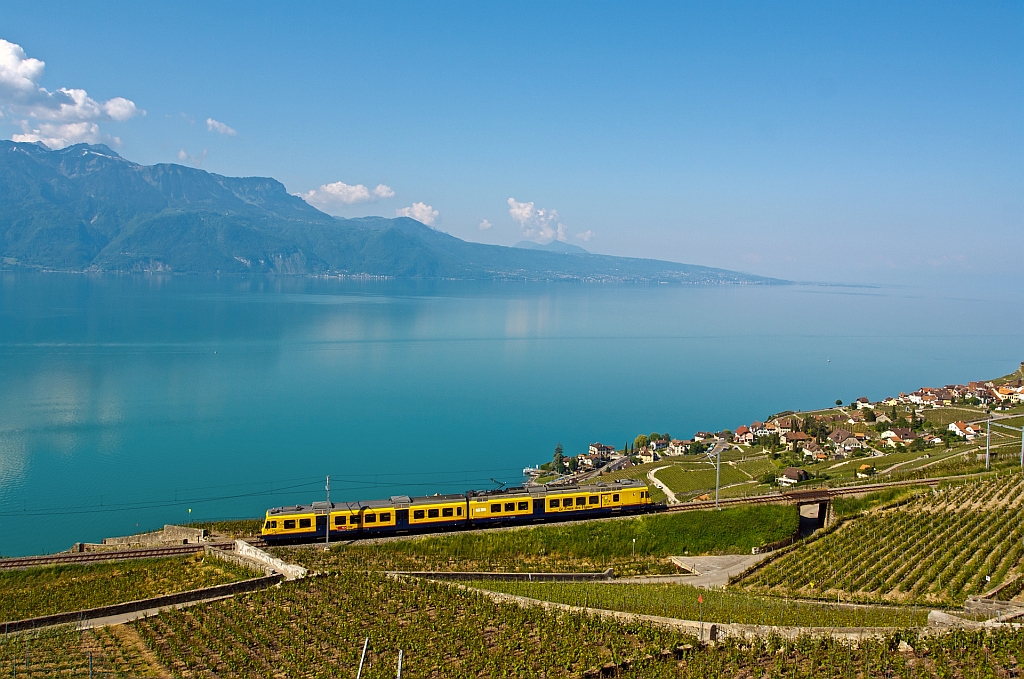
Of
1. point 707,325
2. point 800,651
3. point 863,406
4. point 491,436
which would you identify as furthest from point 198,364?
point 707,325

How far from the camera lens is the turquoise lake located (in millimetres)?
40500

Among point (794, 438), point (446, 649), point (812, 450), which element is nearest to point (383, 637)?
point (446, 649)

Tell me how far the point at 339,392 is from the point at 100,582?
4795 centimetres

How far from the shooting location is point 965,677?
11906 mm

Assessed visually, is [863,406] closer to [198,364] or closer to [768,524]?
[768,524]

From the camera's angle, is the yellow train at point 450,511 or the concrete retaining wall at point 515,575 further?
the yellow train at point 450,511

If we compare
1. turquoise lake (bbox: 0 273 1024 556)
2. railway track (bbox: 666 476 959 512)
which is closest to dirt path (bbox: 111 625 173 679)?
railway track (bbox: 666 476 959 512)

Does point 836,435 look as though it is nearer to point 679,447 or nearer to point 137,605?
point 679,447

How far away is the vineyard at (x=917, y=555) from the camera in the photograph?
1844cm

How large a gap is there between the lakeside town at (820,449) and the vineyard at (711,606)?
13.7 meters

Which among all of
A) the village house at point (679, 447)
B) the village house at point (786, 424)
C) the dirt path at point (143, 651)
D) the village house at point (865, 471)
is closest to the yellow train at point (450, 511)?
the dirt path at point (143, 651)

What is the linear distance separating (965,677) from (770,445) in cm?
3824

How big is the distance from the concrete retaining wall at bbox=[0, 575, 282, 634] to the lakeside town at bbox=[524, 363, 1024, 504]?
65.1 ft

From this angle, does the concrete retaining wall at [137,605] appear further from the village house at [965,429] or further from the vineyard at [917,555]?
the village house at [965,429]
